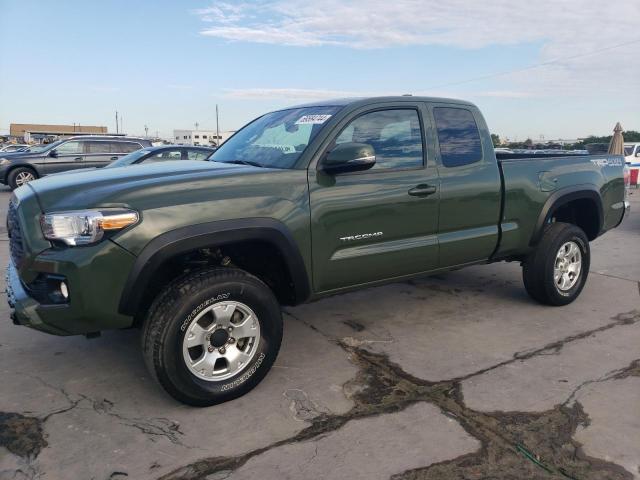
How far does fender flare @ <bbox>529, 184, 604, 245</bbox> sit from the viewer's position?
469 centimetres

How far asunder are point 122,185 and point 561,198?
12.3 ft

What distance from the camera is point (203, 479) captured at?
2467 mm

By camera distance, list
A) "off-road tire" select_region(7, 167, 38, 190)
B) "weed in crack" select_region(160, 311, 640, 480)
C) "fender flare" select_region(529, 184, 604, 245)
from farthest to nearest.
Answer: "off-road tire" select_region(7, 167, 38, 190) → "fender flare" select_region(529, 184, 604, 245) → "weed in crack" select_region(160, 311, 640, 480)

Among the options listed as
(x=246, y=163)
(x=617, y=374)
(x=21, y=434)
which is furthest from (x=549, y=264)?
(x=21, y=434)

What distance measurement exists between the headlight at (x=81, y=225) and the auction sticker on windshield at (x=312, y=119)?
62.6 inches

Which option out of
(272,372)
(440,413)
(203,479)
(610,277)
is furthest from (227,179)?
(610,277)

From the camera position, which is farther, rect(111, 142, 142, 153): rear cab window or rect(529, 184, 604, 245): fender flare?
rect(111, 142, 142, 153): rear cab window

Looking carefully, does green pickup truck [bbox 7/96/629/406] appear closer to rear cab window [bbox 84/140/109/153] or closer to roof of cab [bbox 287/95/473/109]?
roof of cab [bbox 287/95/473/109]

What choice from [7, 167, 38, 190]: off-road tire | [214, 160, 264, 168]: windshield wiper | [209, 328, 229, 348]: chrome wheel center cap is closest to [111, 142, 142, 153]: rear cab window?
[7, 167, 38, 190]: off-road tire

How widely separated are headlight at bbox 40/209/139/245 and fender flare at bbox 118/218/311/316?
0.22m

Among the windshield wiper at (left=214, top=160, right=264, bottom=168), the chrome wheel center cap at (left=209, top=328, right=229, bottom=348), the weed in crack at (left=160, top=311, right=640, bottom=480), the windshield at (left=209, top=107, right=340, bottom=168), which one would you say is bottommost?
the weed in crack at (left=160, top=311, right=640, bottom=480)

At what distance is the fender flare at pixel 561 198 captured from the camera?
4.69 meters

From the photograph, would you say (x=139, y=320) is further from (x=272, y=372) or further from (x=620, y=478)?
(x=620, y=478)

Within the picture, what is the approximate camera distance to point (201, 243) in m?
2.97
